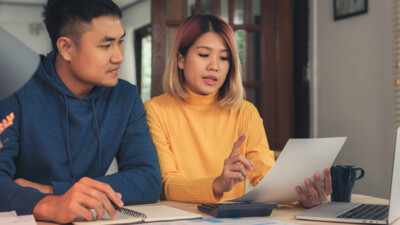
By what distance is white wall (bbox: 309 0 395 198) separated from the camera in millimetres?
2631

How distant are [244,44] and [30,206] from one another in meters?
2.26

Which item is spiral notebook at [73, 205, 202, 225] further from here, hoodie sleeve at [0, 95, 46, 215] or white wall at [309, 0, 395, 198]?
white wall at [309, 0, 395, 198]

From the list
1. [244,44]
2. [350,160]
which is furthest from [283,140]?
[244,44]

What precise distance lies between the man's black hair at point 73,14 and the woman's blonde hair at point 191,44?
0.39 metres

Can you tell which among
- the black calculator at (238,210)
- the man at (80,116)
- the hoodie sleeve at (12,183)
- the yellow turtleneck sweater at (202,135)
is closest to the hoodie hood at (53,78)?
the man at (80,116)

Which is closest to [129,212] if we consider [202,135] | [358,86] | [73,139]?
[73,139]

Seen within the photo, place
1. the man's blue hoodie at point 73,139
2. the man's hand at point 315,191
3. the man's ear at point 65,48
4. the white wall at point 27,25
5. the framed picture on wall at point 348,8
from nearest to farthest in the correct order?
the man's hand at point 315,191 → the man's blue hoodie at point 73,139 → the man's ear at point 65,48 → the framed picture on wall at point 348,8 → the white wall at point 27,25

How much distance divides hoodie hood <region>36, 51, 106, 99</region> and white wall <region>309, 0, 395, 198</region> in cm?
171

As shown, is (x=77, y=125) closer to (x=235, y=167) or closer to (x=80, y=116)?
(x=80, y=116)

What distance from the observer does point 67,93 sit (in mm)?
1454

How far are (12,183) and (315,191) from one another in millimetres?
769

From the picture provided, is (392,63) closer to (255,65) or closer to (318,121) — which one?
(318,121)

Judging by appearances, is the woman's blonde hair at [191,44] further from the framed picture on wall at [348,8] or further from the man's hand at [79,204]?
the framed picture on wall at [348,8]

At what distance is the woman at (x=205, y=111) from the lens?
1.76 m
